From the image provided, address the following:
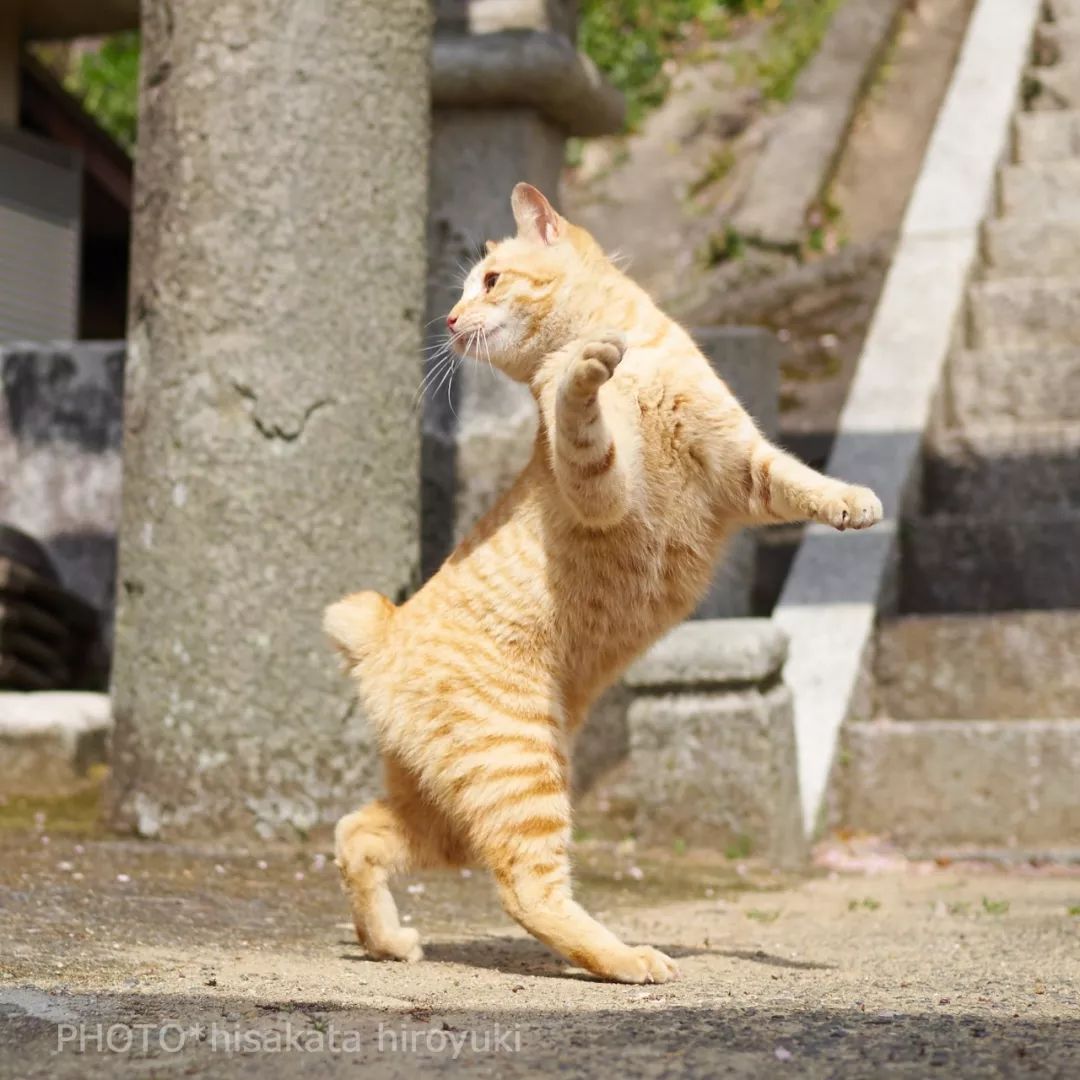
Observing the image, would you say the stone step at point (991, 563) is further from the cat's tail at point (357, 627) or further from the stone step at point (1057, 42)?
the stone step at point (1057, 42)

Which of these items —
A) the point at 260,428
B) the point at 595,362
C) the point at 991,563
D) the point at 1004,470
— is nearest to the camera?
the point at 595,362

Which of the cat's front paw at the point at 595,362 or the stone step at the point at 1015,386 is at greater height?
the stone step at the point at 1015,386

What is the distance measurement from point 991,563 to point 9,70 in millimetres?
7290

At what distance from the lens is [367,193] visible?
4.44 metres

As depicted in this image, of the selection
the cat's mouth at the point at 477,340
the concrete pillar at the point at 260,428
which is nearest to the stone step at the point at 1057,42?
the concrete pillar at the point at 260,428

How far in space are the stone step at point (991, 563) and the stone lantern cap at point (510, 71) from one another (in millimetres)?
2172

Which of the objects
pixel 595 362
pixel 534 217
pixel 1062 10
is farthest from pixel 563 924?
pixel 1062 10

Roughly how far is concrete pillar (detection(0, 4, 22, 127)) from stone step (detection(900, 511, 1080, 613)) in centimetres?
674

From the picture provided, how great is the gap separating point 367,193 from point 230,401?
2.44 ft

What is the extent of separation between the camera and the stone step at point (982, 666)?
17.4ft

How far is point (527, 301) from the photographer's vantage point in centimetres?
338

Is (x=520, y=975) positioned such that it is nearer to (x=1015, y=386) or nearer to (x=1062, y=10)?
(x=1015, y=386)

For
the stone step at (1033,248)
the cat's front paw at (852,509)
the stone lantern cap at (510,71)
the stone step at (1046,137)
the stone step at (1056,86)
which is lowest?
the cat's front paw at (852,509)

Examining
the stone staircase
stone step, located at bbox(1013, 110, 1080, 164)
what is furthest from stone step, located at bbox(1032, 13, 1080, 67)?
the stone staircase
